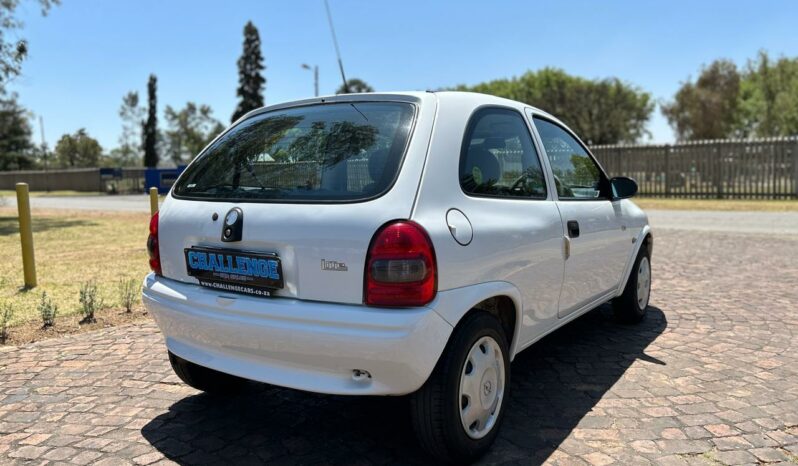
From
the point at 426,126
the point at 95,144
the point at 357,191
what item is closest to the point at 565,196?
the point at 426,126

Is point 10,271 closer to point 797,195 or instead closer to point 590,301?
point 590,301

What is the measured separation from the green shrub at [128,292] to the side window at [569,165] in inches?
169

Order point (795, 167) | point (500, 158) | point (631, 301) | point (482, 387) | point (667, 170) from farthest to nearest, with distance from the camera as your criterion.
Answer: point (667, 170), point (795, 167), point (631, 301), point (500, 158), point (482, 387)

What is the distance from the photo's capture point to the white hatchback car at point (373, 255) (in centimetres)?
245

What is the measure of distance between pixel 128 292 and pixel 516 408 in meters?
A: 4.47

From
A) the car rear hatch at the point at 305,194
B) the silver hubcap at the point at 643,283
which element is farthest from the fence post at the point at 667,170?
the car rear hatch at the point at 305,194

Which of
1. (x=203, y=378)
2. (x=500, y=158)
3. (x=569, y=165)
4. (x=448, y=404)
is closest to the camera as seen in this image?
(x=448, y=404)

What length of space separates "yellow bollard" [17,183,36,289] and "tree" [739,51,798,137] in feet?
145

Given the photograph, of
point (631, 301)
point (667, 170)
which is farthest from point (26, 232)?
point (667, 170)

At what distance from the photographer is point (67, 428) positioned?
3.27 meters

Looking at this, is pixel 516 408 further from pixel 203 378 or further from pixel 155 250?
pixel 155 250

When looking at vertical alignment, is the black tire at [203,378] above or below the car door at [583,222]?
below

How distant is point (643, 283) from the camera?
5203mm

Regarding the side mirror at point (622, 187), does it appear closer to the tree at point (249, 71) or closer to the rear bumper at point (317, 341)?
the rear bumper at point (317, 341)
